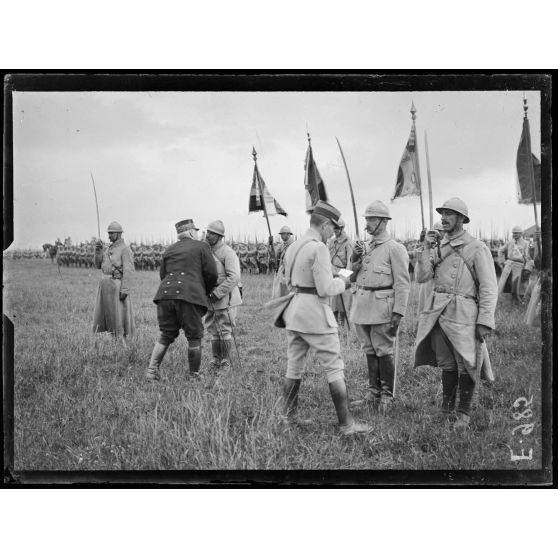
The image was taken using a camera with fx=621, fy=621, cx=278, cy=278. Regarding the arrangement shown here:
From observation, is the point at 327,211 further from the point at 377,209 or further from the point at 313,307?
the point at 313,307

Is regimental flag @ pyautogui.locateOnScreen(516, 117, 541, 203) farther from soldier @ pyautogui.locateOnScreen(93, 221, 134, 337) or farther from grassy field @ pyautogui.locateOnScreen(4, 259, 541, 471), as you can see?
soldier @ pyautogui.locateOnScreen(93, 221, 134, 337)

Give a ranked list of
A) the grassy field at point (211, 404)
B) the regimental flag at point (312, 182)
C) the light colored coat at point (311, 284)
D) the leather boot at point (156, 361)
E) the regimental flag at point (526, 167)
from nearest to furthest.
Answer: the light colored coat at point (311, 284) → the grassy field at point (211, 404) → the regimental flag at point (526, 167) → the regimental flag at point (312, 182) → the leather boot at point (156, 361)

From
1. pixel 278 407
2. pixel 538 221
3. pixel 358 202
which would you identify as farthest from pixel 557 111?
pixel 278 407

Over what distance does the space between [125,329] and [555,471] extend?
4415 millimetres

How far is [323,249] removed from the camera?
5609 millimetres

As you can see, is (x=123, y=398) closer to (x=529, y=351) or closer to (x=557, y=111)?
(x=529, y=351)

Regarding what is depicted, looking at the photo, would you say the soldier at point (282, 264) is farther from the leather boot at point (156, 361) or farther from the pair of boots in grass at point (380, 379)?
the leather boot at point (156, 361)

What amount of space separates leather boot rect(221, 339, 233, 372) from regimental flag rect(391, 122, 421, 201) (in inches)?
86.6

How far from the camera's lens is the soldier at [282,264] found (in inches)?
242

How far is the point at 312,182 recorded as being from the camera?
→ 597 centimetres

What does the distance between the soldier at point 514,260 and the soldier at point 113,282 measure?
362 centimetres

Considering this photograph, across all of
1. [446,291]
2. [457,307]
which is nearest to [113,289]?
[446,291]

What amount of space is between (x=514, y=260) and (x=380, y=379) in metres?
1.70

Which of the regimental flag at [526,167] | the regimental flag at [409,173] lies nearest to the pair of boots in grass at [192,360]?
the regimental flag at [409,173]
